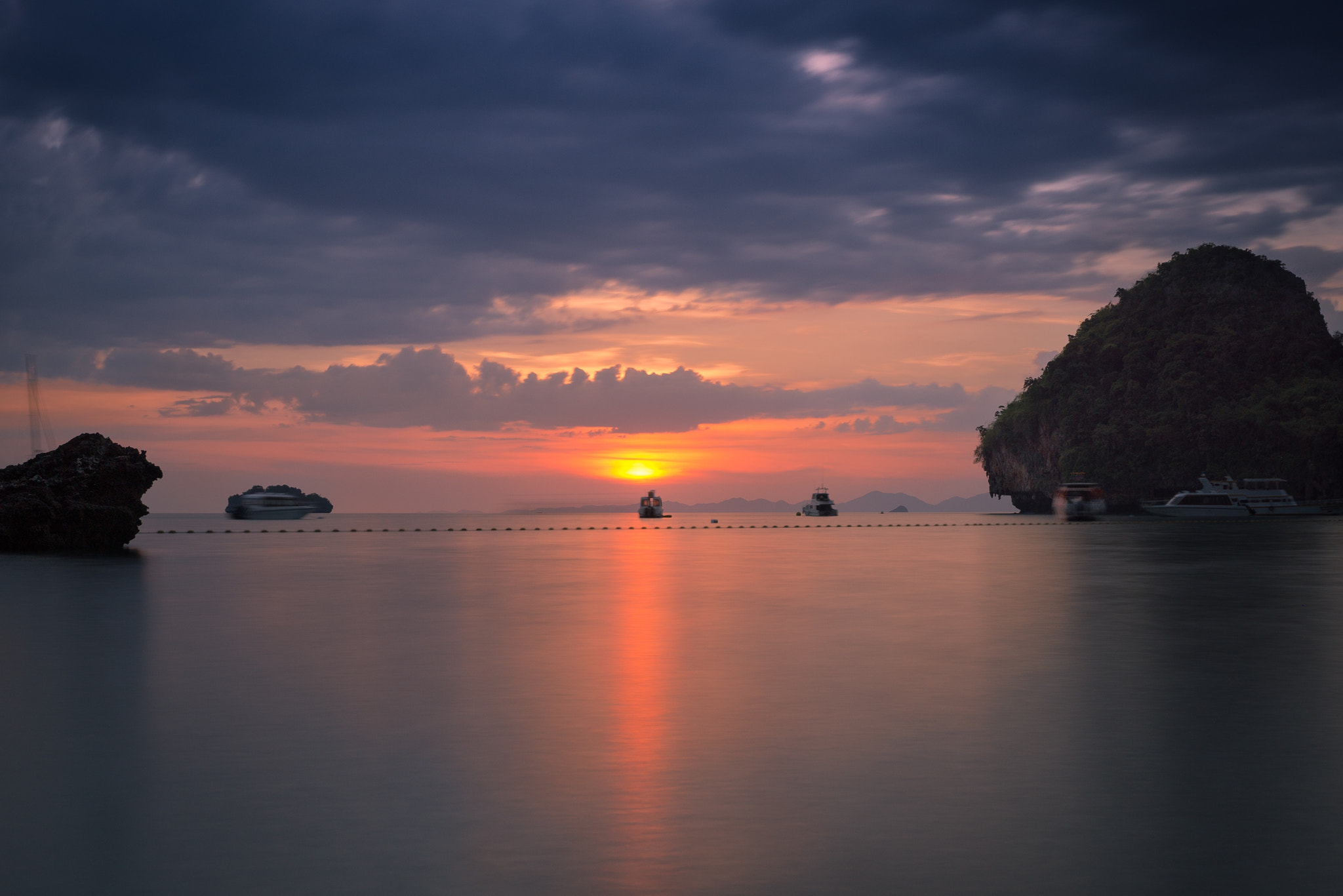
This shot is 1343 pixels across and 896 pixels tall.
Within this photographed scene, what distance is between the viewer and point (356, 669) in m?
17.7

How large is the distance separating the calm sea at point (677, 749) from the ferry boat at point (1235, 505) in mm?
107779

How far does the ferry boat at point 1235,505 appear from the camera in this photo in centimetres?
12794

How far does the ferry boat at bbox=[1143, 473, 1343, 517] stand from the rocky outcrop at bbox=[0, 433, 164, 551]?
106 m

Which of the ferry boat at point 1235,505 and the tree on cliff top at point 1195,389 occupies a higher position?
the tree on cliff top at point 1195,389

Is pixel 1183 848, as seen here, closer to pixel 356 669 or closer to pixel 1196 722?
pixel 1196 722

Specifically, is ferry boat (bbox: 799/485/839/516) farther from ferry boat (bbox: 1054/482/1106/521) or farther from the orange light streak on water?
the orange light streak on water

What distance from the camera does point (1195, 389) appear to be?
147m

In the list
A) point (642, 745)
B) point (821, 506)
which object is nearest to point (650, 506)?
point (821, 506)

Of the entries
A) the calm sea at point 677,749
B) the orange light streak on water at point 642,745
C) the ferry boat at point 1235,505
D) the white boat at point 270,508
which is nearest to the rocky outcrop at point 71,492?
the calm sea at point 677,749

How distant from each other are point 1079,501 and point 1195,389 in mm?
22736

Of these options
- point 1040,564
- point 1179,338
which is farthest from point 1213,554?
point 1179,338

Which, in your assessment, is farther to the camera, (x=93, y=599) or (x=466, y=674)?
(x=93, y=599)

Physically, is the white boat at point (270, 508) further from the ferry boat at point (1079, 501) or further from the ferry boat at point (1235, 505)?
the ferry boat at point (1235, 505)

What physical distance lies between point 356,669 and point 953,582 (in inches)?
971
